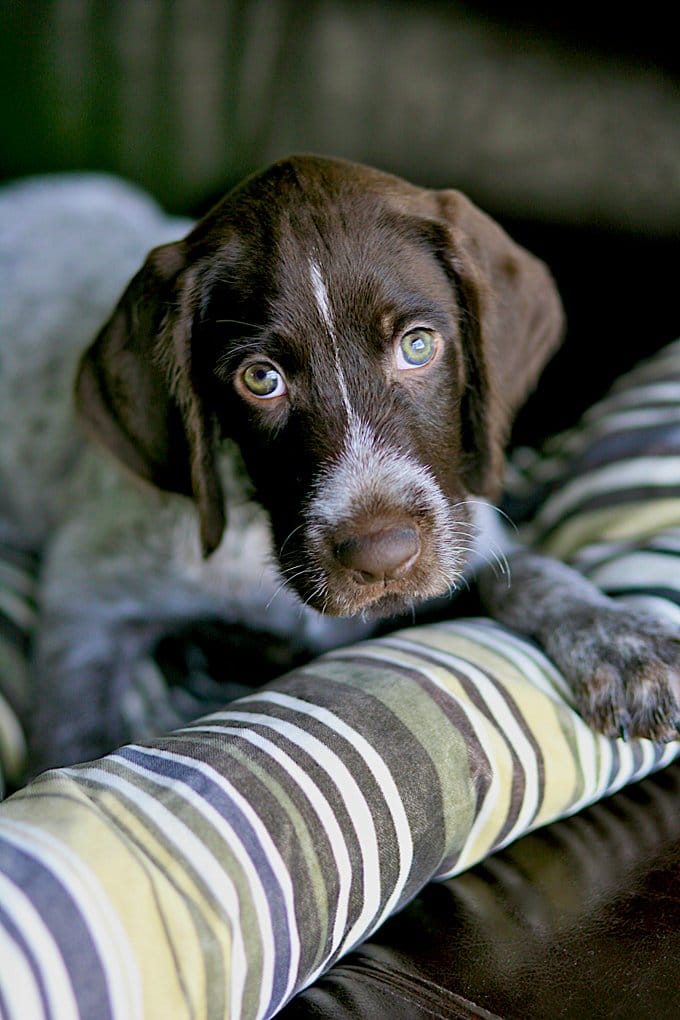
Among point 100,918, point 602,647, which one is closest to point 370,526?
point 602,647

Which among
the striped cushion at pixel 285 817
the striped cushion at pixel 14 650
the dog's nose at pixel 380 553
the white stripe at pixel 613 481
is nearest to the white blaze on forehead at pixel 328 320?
the dog's nose at pixel 380 553

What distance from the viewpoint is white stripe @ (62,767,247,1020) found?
121 centimetres

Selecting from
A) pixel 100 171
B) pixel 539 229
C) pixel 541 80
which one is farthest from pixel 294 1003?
pixel 100 171

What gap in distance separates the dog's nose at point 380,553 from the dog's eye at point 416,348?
0.33 metres

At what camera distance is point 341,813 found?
4.48 ft

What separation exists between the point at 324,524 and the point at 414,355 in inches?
14.2

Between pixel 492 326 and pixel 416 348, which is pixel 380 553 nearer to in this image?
pixel 416 348

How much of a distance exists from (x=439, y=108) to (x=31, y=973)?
2599mm

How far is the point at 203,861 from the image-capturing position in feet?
4.09

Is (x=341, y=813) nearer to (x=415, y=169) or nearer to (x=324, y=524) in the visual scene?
(x=324, y=524)

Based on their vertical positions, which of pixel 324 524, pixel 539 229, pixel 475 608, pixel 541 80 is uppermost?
pixel 541 80

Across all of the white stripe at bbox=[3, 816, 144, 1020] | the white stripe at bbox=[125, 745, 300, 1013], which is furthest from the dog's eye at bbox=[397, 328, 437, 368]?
the white stripe at bbox=[3, 816, 144, 1020]

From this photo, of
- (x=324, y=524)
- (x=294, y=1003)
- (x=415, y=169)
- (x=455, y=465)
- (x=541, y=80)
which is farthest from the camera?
(x=415, y=169)

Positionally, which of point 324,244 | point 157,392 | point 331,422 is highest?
point 324,244
